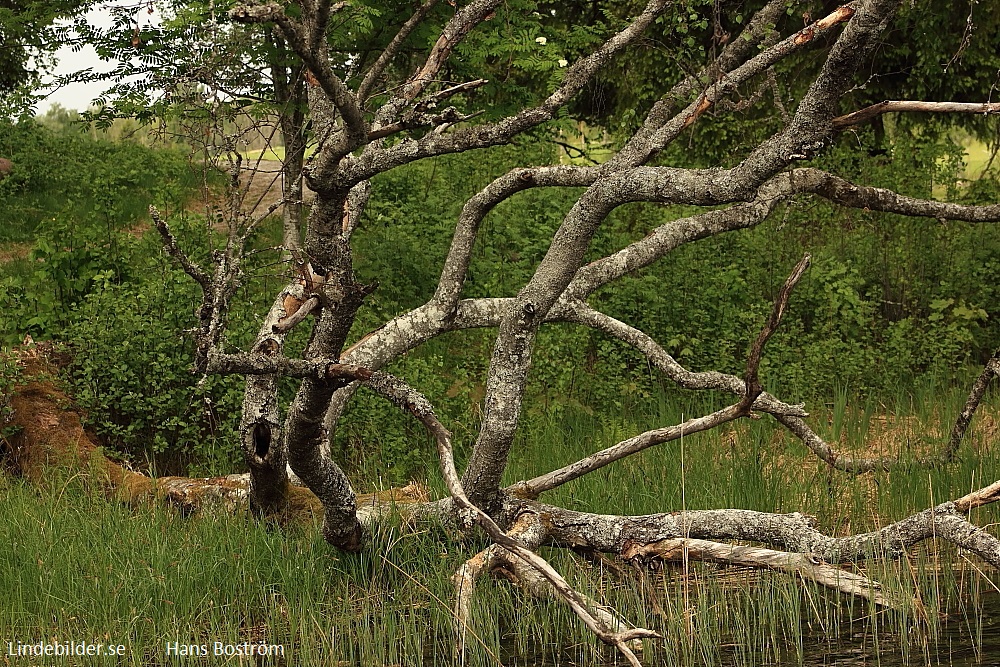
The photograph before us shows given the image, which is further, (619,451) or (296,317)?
(619,451)

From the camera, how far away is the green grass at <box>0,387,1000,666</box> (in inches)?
220

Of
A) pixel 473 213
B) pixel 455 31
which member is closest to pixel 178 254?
pixel 455 31

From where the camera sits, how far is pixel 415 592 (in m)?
6.28

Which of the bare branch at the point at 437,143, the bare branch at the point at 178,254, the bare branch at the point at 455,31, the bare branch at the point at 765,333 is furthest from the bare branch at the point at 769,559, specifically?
the bare branch at the point at 178,254

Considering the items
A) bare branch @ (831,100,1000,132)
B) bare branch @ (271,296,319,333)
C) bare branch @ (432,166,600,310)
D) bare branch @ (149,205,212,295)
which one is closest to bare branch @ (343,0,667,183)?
bare branch @ (432,166,600,310)

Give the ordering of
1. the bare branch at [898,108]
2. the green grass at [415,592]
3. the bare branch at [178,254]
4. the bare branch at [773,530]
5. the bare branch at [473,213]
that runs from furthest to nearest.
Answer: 1. the bare branch at [473,213]
2. the bare branch at [773,530]
3. the green grass at [415,592]
4. the bare branch at [898,108]
5. the bare branch at [178,254]

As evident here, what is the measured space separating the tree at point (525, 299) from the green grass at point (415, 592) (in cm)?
25

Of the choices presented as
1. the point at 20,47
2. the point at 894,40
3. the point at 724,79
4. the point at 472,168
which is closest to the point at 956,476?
the point at 724,79

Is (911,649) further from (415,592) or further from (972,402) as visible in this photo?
(415,592)

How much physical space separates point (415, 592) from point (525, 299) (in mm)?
1886

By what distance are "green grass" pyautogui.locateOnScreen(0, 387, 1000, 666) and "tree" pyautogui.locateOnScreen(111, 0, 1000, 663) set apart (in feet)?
0.82

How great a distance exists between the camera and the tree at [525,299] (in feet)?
16.0

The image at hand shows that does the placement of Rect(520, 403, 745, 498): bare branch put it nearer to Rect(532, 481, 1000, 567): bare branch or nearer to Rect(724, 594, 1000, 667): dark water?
Rect(532, 481, 1000, 567): bare branch

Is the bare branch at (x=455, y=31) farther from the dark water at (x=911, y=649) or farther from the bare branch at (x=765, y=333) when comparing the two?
the dark water at (x=911, y=649)
